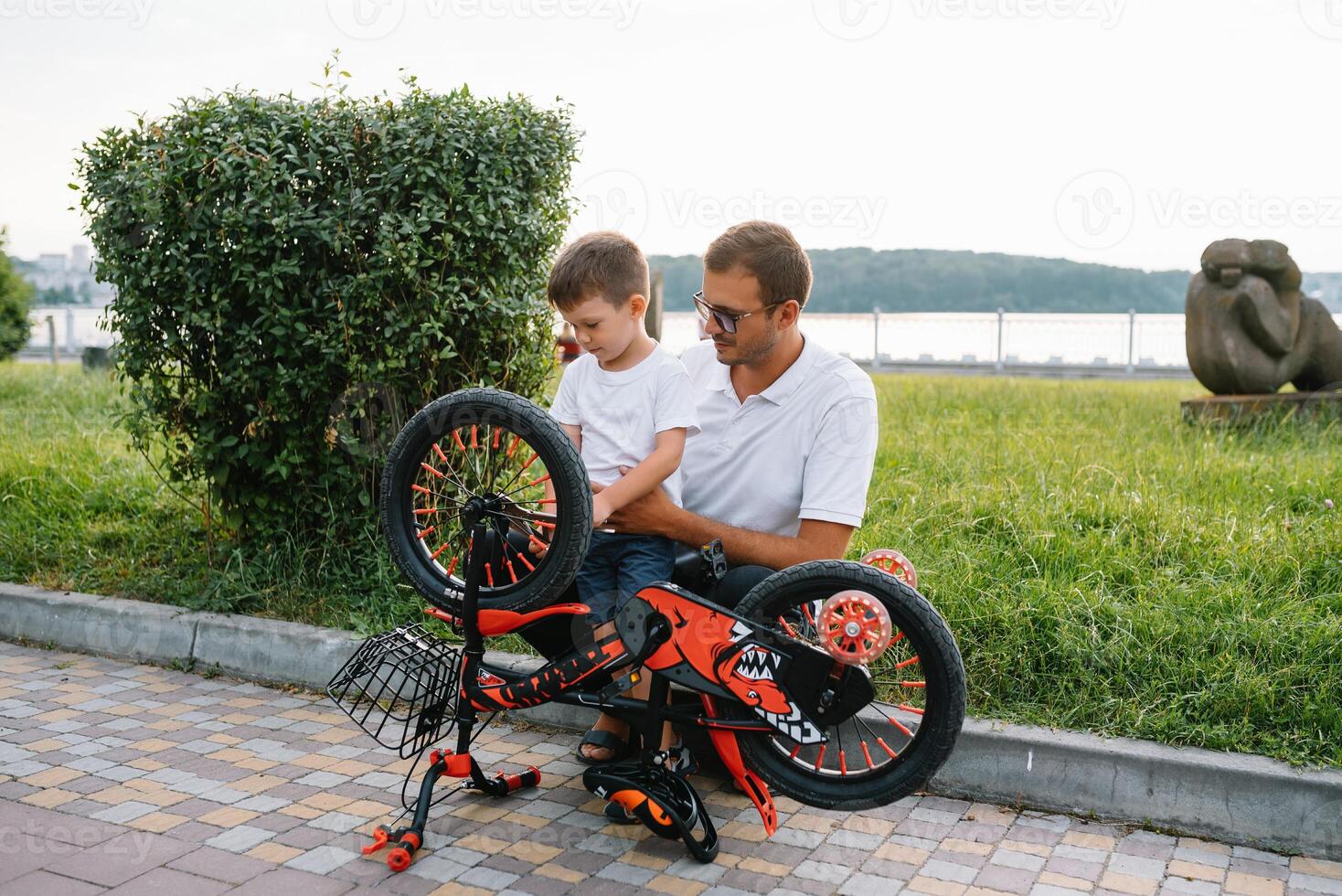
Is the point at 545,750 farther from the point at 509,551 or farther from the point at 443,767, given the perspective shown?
the point at 509,551

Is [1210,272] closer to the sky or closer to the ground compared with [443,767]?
closer to the sky

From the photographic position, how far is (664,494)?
10.1 ft

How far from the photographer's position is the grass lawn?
3416 millimetres

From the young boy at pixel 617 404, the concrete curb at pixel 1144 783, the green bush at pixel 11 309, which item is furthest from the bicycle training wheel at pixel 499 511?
the green bush at pixel 11 309

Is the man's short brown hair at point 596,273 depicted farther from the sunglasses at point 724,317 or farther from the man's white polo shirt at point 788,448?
the man's white polo shirt at point 788,448

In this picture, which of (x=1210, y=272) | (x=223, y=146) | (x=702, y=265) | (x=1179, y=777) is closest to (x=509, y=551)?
(x=702, y=265)

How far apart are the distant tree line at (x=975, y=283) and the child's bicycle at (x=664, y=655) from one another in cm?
2254

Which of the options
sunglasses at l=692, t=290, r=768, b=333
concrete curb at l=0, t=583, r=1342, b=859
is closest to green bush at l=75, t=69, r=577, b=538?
concrete curb at l=0, t=583, r=1342, b=859

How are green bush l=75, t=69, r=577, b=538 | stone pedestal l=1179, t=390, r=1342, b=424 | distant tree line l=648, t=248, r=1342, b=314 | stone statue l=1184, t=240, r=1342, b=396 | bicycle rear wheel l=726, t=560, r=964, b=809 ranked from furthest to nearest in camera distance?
1. distant tree line l=648, t=248, r=1342, b=314
2. stone statue l=1184, t=240, r=1342, b=396
3. stone pedestal l=1179, t=390, r=1342, b=424
4. green bush l=75, t=69, r=577, b=538
5. bicycle rear wheel l=726, t=560, r=964, b=809

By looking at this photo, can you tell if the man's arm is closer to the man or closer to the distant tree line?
the man

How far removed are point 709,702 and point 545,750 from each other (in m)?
1.03

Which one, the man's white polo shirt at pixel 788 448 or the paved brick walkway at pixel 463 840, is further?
the man's white polo shirt at pixel 788 448

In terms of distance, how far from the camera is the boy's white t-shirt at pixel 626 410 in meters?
3.06

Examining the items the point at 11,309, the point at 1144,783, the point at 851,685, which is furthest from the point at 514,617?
the point at 11,309
